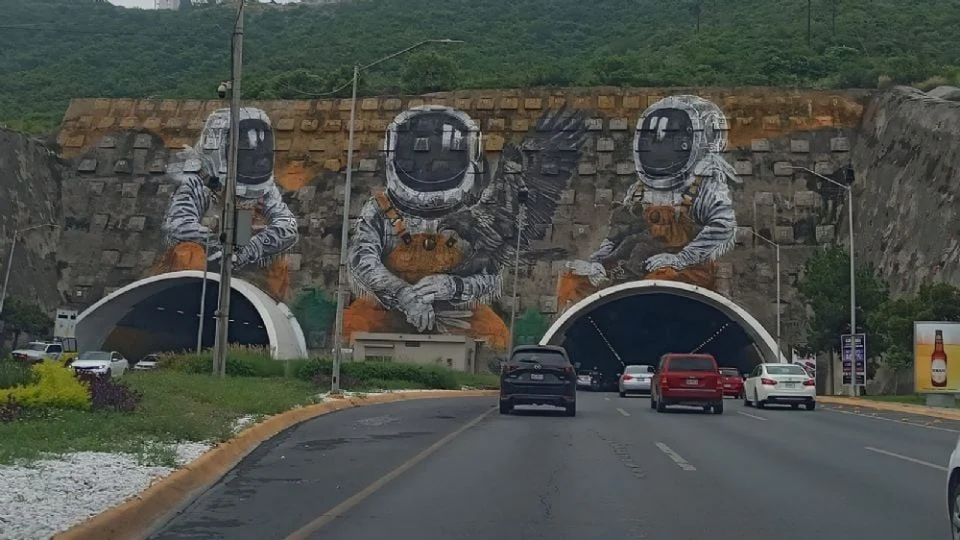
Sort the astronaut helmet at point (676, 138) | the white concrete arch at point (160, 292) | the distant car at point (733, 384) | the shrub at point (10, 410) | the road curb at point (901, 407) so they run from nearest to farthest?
1. the shrub at point (10, 410)
2. the road curb at point (901, 407)
3. the distant car at point (733, 384)
4. the white concrete arch at point (160, 292)
5. the astronaut helmet at point (676, 138)

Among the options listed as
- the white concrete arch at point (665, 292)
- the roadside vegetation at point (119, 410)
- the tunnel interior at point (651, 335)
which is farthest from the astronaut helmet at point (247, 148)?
the roadside vegetation at point (119, 410)

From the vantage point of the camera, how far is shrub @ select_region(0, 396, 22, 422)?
14.8 meters

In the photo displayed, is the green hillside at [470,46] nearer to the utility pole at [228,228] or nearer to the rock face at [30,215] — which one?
the rock face at [30,215]

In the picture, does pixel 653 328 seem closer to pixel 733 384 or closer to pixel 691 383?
pixel 733 384

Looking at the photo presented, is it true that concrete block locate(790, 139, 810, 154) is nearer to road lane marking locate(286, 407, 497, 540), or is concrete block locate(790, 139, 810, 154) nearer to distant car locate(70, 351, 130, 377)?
distant car locate(70, 351, 130, 377)

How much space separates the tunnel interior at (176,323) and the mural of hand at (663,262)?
890 inches

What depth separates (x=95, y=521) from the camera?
344 inches

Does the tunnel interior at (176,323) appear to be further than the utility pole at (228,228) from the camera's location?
Yes

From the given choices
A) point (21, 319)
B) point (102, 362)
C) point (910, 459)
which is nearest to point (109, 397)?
point (910, 459)

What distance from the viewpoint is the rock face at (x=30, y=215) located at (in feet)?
197

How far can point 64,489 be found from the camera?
396 inches

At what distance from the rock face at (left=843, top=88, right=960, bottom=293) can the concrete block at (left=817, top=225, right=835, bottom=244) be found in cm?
136

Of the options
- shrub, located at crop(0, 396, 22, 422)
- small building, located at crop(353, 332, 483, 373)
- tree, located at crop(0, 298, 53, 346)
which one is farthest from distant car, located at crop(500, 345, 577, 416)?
tree, located at crop(0, 298, 53, 346)

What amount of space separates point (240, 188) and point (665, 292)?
81.5ft
